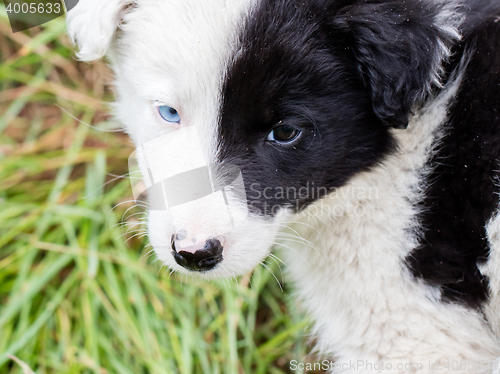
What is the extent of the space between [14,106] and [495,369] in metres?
3.54

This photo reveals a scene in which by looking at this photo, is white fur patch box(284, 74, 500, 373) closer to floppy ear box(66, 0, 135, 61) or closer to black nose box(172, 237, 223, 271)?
black nose box(172, 237, 223, 271)

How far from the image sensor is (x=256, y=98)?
174cm

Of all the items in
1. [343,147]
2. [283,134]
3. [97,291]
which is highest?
[283,134]

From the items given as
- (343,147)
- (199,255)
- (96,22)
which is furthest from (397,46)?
(96,22)

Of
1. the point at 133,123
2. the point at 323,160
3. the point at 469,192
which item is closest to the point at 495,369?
the point at 469,192

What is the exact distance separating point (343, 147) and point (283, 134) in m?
0.26

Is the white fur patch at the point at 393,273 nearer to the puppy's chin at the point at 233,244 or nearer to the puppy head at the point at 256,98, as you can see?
the puppy head at the point at 256,98

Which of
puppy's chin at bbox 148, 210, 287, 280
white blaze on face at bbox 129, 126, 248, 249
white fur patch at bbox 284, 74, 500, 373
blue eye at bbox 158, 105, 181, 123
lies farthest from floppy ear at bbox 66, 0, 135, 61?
white fur patch at bbox 284, 74, 500, 373

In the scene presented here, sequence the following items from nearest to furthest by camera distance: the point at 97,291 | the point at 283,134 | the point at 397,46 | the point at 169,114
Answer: the point at 397,46
the point at 283,134
the point at 169,114
the point at 97,291

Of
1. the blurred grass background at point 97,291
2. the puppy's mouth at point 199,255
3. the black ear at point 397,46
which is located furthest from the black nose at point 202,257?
the blurred grass background at point 97,291

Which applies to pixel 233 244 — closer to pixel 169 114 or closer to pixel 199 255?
pixel 199 255

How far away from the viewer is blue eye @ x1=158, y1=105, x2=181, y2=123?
6.28 ft

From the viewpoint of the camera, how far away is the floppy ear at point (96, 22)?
1.95m

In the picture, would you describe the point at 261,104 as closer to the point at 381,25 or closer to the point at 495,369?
the point at 381,25
